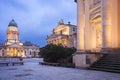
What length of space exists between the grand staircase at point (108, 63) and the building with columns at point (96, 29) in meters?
0.55

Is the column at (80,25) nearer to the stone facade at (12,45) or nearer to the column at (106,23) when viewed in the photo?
the column at (106,23)

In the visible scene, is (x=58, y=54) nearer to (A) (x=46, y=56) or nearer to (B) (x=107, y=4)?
(A) (x=46, y=56)

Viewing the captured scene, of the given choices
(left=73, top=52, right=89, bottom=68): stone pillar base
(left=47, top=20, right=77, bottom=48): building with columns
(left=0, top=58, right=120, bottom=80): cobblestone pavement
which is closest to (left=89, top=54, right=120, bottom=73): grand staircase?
(left=73, top=52, right=89, bottom=68): stone pillar base

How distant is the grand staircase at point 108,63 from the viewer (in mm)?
17845

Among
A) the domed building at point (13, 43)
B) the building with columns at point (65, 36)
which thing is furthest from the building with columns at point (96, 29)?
the domed building at point (13, 43)

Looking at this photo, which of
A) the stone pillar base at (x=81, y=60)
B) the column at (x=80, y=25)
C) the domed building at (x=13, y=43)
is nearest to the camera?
the stone pillar base at (x=81, y=60)

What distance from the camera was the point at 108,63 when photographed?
19438 mm

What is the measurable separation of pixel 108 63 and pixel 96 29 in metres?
11.3

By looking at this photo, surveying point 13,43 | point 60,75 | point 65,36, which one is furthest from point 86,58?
point 13,43

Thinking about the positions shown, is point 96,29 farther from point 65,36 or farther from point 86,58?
point 65,36

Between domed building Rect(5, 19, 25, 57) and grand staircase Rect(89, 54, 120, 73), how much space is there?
452ft

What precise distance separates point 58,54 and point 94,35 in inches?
235

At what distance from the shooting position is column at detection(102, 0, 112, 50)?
22.7 m

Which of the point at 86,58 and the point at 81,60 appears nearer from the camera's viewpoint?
the point at 86,58
